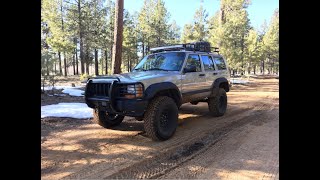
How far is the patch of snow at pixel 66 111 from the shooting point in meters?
8.61

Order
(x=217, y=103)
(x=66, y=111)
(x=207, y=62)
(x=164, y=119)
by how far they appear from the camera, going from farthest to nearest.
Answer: (x=66, y=111)
(x=217, y=103)
(x=207, y=62)
(x=164, y=119)

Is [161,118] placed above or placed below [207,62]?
below

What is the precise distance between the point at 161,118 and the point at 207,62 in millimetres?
3109

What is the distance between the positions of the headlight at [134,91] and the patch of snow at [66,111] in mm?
3267

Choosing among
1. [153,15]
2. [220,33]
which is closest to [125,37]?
[153,15]

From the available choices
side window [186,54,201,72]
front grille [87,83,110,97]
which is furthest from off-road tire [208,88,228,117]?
front grille [87,83,110,97]

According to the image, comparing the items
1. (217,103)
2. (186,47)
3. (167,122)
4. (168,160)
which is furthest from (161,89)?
(217,103)

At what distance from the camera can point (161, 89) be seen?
6.21 m

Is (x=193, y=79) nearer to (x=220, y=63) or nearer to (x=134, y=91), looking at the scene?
(x=220, y=63)

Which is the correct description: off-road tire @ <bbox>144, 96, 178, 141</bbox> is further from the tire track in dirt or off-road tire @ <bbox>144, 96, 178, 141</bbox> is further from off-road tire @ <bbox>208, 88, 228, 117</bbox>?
off-road tire @ <bbox>208, 88, 228, 117</bbox>

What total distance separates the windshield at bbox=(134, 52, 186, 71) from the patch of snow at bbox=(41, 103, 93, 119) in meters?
2.51

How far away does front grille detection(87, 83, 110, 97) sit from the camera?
618 centimetres
